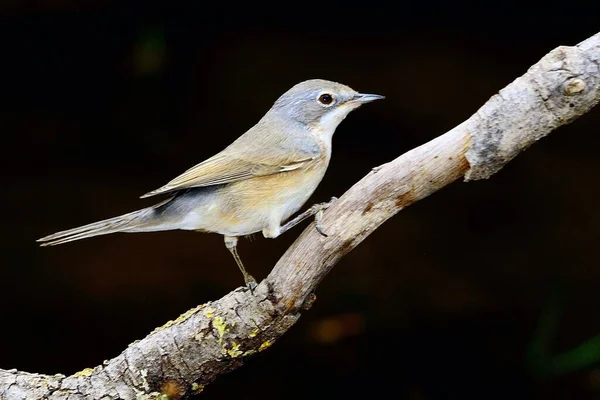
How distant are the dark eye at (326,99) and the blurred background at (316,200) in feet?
8.63

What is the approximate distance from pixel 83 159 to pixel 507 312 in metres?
3.75

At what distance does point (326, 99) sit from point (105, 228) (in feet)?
4.45

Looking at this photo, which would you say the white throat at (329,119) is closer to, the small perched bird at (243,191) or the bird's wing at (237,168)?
the small perched bird at (243,191)

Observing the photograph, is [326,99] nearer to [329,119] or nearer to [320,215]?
[329,119]

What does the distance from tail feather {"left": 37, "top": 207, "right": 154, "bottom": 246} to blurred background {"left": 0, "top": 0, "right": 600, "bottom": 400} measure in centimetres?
263

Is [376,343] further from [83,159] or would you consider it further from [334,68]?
[83,159]

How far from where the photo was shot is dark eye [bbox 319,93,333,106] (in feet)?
14.6

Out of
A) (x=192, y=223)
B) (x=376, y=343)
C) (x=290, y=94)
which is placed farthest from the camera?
(x=376, y=343)

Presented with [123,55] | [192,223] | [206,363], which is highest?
[123,55]

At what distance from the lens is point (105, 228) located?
Answer: 162 inches

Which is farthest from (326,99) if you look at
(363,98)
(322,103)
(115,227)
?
(115,227)

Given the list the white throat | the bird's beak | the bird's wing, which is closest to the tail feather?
the bird's wing

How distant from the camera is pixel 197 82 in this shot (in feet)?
23.7

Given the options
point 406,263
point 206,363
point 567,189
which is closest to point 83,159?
point 406,263
